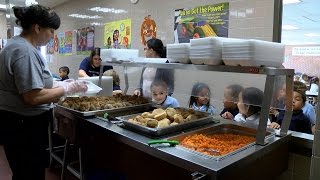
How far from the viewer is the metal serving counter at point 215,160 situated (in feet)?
3.42

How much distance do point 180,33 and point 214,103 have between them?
3.59 ft

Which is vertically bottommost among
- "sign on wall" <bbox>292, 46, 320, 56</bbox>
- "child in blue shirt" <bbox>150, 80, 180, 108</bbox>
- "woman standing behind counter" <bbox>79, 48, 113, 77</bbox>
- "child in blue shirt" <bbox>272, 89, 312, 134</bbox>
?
"child in blue shirt" <bbox>272, 89, 312, 134</bbox>

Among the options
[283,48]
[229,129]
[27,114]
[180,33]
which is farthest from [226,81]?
[180,33]

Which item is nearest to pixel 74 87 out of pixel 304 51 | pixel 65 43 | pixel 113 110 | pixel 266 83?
pixel 113 110

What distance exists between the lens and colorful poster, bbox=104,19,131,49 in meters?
4.42

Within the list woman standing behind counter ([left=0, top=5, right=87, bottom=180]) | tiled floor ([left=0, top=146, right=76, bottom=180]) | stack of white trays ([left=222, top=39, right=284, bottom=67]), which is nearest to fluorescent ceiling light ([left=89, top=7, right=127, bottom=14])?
tiled floor ([left=0, top=146, right=76, bottom=180])

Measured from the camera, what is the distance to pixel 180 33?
3.51 meters

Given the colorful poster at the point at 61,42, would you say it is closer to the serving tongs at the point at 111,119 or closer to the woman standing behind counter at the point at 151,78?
the woman standing behind counter at the point at 151,78

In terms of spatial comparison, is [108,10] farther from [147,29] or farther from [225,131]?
[225,131]

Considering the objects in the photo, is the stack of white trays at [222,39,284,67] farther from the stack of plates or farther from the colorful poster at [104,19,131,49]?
the colorful poster at [104,19,131,49]

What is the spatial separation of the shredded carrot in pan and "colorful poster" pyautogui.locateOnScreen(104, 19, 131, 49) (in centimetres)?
320

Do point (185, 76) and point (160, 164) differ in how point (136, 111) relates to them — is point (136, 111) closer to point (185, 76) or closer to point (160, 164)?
point (185, 76)

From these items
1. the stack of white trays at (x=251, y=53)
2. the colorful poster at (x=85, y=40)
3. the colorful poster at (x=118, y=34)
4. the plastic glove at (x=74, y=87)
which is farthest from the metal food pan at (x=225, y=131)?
the colorful poster at (x=85, y=40)

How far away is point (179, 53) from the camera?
158cm
